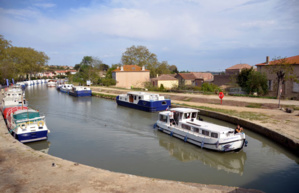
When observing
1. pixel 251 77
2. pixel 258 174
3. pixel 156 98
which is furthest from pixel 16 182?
pixel 251 77

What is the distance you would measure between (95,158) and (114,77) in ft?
181

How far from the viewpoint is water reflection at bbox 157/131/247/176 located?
45.0ft

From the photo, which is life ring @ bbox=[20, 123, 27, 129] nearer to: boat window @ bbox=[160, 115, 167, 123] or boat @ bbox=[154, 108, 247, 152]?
boat @ bbox=[154, 108, 247, 152]

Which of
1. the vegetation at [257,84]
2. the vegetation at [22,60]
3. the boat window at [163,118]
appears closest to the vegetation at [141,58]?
the vegetation at [22,60]

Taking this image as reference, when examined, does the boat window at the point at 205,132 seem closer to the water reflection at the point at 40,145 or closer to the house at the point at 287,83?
the water reflection at the point at 40,145

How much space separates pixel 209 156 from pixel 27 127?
13570 millimetres

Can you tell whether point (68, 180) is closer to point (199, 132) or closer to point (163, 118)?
point (199, 132)

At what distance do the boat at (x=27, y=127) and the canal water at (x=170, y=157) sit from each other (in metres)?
0.77

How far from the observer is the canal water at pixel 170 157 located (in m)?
12.1

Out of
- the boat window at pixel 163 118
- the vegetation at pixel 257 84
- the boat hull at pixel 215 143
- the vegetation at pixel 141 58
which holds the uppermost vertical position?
the vegetation at pixel 141 58

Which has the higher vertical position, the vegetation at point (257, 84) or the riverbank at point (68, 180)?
the vegetation at point (257, 84)

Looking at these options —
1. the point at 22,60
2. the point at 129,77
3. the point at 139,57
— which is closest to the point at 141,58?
the point at 139,57

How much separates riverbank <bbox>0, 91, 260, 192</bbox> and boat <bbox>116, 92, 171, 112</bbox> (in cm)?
1884

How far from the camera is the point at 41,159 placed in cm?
1193
